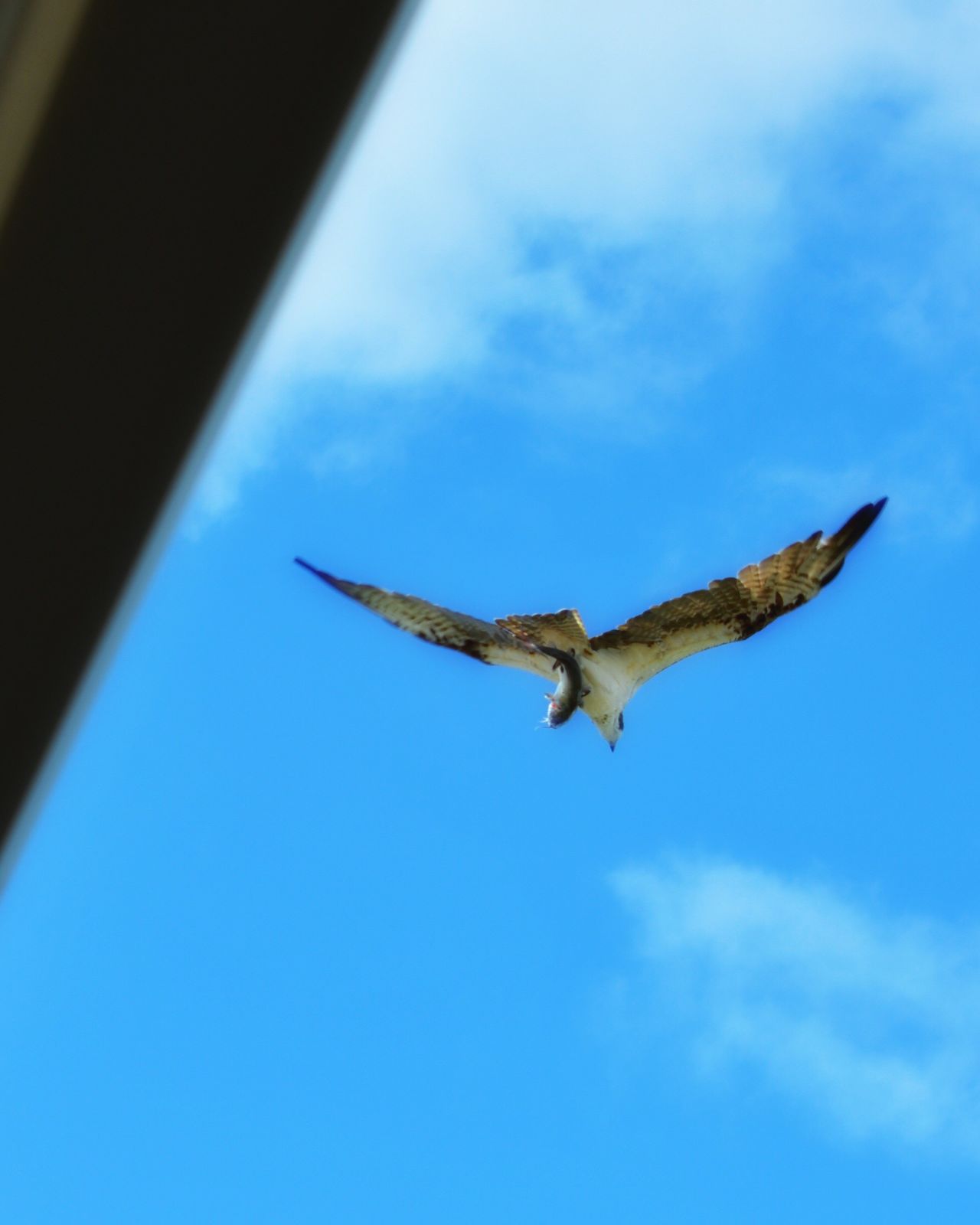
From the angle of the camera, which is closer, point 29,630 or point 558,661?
point 29,630

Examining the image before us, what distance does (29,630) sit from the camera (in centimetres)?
92

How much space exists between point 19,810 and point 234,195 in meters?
0.45

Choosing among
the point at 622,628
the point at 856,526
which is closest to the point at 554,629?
the point at 622,628

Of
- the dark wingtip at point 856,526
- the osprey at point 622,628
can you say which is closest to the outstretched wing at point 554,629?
the osprey at point 622,628

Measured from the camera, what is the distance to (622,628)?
998 centimetres

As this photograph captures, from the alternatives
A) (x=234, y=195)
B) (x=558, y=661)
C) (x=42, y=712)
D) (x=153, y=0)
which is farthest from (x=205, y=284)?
(x=558, y=661)

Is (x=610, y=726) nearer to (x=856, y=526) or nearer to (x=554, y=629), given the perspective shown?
(x=554, y=629)

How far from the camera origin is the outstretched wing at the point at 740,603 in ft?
31.7

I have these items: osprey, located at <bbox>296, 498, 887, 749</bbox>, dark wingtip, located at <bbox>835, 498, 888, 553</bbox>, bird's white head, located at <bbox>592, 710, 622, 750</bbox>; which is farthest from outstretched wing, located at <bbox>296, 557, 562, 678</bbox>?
dark wingtip, located at <bbox>835, 498, 888, 553</bbox>

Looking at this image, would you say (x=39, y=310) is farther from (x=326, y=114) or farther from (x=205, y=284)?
(x=326, y=114)

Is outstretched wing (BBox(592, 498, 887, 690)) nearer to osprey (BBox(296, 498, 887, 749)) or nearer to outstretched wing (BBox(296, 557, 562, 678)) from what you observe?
osprey (BBox(296, 498, 887, 749))

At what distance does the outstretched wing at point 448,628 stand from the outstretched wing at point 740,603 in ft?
2.12

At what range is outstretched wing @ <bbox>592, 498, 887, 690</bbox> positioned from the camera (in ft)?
31.7

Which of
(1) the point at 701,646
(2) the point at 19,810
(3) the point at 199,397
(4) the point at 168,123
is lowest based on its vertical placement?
(2) the point at 19,810
